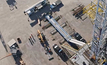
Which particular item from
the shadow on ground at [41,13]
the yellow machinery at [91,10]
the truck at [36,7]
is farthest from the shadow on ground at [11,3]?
the yellow machinery at [91,10]

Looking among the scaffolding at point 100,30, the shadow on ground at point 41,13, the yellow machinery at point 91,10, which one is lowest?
the scaffolding at point 100,30

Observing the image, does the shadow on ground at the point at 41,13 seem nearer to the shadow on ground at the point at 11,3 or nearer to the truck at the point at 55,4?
the truck at the point at 55,4

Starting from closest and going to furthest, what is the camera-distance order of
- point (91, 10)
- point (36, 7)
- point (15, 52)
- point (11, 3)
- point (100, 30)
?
point (100, 30) < point (15, 52) < point (91, 10) < point (36, 7) < point (11, 3)

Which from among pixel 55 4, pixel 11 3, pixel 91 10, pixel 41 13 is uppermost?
pixel 11 3

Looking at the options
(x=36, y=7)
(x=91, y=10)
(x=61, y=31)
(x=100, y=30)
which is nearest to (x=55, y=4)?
(x=36, y=7)

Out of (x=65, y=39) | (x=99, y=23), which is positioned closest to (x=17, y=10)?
(x=65, y=39)

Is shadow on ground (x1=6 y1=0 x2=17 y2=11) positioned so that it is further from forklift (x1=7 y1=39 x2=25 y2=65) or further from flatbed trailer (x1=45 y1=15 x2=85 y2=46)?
forklift (x1=7 y1=39 x2=25 y2=65)

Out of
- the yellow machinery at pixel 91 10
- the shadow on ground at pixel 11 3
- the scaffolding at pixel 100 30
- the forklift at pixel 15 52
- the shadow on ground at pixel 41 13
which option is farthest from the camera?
the shadow on ground at pixel 11 3

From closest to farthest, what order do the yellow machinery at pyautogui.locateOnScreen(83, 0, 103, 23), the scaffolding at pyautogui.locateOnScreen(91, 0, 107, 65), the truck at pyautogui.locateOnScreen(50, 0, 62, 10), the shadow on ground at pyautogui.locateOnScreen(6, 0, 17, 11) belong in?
1. the scaffolding at pyautogui.locateOnScreen(91, 0, 107, 65)
2. the yellow machinery at pyautogui.locateOnScreen(83, 0, 103, 23)
3. the truck at pyautogui.locateOnScreen(50, 0, 62, 10)
4. the shadow on ground at pyautogui.locateOnScreen(6, 0, 17, 11)

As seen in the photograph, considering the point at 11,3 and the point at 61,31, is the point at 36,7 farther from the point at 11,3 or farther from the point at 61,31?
the point at 61,31

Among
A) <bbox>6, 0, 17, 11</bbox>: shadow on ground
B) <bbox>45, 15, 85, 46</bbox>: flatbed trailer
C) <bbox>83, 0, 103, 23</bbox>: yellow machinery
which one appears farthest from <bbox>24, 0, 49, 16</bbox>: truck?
<bbox>83, 0, 103, 23</bbox>: yellow machinery

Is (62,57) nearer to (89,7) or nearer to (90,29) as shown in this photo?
(90,29)

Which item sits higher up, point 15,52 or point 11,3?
point 11,3
